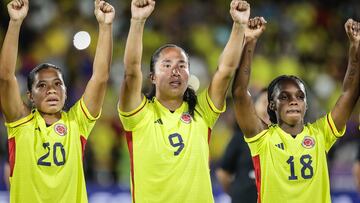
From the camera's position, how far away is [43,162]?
636 cm

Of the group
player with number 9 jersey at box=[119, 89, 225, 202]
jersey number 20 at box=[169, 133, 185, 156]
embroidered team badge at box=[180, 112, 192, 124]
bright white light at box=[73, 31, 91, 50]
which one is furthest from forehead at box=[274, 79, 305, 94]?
bright white light at box=[73, 31, 91, 50]

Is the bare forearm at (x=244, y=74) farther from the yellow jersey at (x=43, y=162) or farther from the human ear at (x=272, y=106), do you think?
the yellow jersey at (x=43, y=162)

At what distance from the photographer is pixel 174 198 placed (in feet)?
20.8

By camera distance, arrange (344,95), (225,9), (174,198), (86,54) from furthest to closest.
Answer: (225,9) → (86,54) → (344,95) → (174,198)

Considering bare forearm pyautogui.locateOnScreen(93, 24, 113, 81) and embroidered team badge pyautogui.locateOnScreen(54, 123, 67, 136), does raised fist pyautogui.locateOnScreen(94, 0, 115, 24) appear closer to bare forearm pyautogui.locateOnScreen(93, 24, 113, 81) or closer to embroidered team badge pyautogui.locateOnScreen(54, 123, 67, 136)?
bare forearm pyautogui.locateOnScreen(93, 24, 113, 81)

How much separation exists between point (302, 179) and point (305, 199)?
0.46 ft

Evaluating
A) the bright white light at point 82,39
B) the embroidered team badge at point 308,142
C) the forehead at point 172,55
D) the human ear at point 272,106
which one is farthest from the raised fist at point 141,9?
the bright white light at point 82,39

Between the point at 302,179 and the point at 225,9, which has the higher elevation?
the point at 225,9

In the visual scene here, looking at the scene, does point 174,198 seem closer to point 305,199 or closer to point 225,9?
point 305,199

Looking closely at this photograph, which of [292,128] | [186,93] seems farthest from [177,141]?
[292,128]

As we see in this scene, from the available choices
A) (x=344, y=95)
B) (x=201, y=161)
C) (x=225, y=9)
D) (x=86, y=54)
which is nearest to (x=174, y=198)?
(x=201, y=161)

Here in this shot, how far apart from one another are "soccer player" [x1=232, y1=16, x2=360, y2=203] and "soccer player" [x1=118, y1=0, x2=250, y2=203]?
21 centimetres

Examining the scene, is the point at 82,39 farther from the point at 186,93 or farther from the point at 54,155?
the point at 54,155

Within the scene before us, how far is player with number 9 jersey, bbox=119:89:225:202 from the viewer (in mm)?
6359
